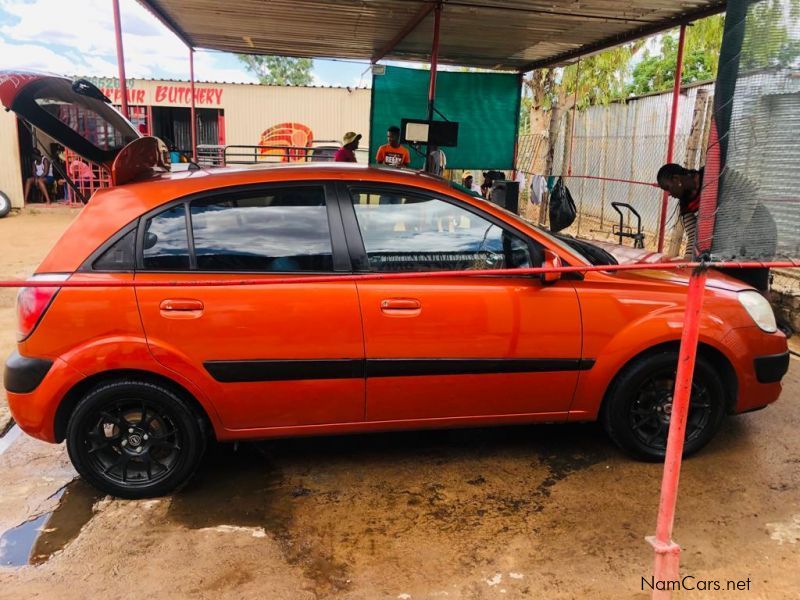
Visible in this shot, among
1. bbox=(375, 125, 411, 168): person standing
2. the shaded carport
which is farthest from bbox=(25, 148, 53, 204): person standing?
bbox=(375, 125, 411, 168): person standing

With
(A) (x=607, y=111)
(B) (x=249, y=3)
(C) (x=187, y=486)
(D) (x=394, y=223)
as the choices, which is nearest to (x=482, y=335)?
(D) (x=394, y=223)

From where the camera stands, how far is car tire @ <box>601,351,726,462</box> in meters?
3.26

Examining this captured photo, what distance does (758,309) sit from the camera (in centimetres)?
338

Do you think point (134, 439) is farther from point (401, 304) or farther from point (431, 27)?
point (431, 27)

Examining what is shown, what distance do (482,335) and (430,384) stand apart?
36cm

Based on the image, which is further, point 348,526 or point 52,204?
point 52,204

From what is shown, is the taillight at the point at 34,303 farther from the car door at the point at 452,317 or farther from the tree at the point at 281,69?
the tree at the point at 281,69

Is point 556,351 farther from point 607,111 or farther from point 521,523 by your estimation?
point 607,111

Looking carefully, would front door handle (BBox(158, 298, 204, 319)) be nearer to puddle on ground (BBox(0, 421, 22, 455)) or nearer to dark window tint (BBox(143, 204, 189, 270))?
dark window tint (BBox(143, 204, 189, 270))

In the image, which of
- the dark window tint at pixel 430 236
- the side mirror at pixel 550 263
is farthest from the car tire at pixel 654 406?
the dark window tint at pixel 430 236

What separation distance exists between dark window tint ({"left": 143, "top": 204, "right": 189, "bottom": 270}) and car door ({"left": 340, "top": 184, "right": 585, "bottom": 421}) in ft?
2.60

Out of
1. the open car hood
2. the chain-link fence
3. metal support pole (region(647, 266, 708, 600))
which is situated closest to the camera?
metal support pole (region(647, 266, 708, 600))

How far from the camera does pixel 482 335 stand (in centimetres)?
305

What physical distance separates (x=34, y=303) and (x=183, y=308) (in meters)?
0.66
